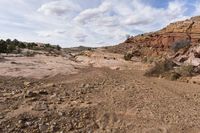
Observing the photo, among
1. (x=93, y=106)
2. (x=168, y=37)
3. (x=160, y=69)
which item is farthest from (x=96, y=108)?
(x=168, y=37)

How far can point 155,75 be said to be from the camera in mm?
20141

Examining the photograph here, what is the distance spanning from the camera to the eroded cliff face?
146 ft

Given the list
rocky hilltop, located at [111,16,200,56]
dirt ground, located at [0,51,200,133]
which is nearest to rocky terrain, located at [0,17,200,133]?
dirt ground, located at [0,51,200,133]

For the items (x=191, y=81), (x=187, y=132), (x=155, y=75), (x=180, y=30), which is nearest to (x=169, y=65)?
(x=155, y=75)

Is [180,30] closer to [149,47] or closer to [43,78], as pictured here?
[149,47]

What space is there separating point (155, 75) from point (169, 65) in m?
1.46

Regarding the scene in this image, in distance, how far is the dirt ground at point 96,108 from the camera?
9125 mm

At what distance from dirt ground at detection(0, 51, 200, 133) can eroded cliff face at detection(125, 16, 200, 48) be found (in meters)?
30.6

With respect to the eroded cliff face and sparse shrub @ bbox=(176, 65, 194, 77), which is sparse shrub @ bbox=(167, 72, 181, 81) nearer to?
sparse shrub @ bbox=(176, 65, 194, 77)

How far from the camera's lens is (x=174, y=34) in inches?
1875

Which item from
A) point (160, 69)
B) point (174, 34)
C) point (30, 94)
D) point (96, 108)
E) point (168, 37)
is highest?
point (174, 34)

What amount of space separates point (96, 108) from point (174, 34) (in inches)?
1524

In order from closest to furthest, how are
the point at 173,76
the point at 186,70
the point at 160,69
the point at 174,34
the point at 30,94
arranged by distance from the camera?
the point at 30,94, the point at 173,76, the point at 186,70, the point at 160,69, the point at 174,34

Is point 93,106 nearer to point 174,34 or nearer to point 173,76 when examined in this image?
point 173,76
